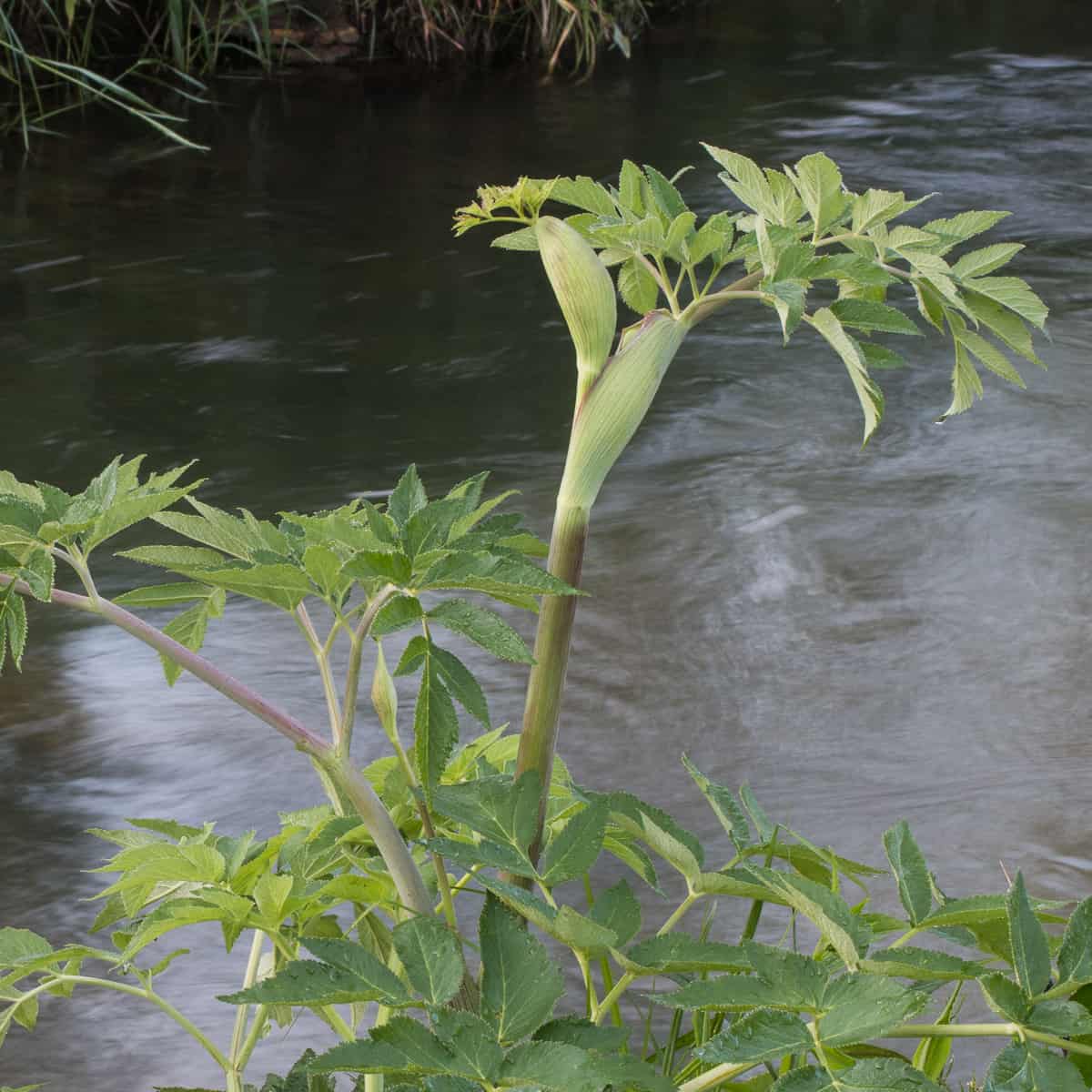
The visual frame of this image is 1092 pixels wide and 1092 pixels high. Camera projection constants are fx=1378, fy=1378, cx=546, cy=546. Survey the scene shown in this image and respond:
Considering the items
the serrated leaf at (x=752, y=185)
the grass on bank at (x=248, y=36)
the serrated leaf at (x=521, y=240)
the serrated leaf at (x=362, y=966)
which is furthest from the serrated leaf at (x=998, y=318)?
the grass on bank at (x=248, y=36)

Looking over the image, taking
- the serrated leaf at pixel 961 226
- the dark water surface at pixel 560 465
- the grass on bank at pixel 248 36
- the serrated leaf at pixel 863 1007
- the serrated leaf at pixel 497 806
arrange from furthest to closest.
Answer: the grass on bank at pixel 248 36 < the dark water surface at pixel 560 465 < the serrated leaf at pixel 961 226 < the serrated leaf at pixel 497 806 < the serrated leaf at pixel 863 1007

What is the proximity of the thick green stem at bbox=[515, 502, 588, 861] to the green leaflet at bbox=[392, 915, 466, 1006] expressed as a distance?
104 mm

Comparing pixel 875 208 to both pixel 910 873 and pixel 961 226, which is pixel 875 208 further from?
pixel 910 873

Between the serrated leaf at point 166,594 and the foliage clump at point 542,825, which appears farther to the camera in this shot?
the serrated leaf at point 166,594

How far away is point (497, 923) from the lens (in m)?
0.58

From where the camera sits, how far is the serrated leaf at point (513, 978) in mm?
552

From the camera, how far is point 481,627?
60 centimetres

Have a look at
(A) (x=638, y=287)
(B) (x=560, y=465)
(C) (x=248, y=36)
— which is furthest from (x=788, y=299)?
(C) (x=248, y=36)

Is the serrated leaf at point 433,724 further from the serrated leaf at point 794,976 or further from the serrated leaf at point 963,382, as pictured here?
the serrated leaf at point 963,382

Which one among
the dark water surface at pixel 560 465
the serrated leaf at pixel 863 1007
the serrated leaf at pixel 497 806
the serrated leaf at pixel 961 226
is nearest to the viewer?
the serrated leaf at pixel 863 1007

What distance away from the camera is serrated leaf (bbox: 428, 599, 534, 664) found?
0.59 metres

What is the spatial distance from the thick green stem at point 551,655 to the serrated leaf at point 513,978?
4.2 inches

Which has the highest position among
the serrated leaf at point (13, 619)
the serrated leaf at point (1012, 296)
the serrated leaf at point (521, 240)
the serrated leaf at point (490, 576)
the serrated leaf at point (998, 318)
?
the serrated leaf at point (521, 240)

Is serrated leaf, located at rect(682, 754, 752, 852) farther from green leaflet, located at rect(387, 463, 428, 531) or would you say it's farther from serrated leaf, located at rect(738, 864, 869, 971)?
green leaflet, located at rect(387, 463, 428, 531)
